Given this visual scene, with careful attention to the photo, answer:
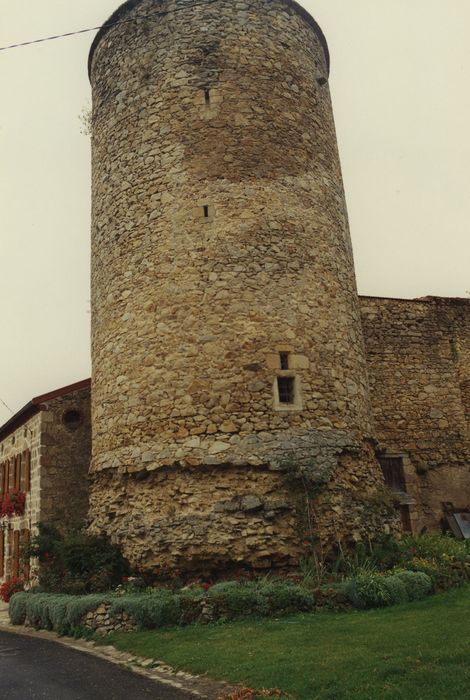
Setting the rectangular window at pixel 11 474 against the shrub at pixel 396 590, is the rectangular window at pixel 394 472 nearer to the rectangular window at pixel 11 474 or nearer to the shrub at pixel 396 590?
the shrub at pixel 396 590

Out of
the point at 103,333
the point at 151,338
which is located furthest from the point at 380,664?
the point at 103,333

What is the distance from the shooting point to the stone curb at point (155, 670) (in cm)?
652

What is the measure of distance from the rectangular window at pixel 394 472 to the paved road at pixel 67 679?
943cm

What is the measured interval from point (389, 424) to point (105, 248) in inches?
344

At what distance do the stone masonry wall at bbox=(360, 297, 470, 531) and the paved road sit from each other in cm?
1023

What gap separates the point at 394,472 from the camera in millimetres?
16094

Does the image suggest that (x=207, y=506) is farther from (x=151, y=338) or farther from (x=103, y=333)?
(x=103, y=333)

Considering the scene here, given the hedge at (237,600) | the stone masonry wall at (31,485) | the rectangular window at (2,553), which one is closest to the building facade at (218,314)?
the stone masonry wall at (31,485)

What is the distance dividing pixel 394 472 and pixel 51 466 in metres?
8.74

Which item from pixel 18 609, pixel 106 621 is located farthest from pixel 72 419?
pixel 106 621

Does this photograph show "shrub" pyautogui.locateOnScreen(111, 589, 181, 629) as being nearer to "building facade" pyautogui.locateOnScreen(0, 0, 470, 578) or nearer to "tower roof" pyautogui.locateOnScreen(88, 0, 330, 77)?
"building facade" pyautogui.locateOnScreen(0, 0, 470, 578)

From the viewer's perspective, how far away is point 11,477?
60.6 feet

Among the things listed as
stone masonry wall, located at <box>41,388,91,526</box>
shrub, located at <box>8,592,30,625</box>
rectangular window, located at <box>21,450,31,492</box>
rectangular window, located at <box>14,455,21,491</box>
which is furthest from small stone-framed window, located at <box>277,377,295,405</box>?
rectangular window, located at <box>14,455,21,491</box>

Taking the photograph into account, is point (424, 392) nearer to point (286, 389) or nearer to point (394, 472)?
point (394, 472)
